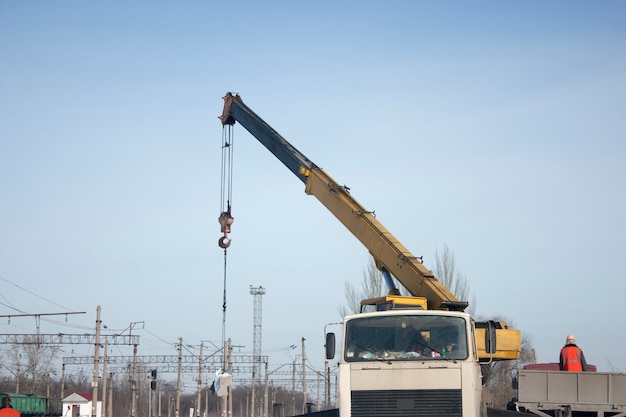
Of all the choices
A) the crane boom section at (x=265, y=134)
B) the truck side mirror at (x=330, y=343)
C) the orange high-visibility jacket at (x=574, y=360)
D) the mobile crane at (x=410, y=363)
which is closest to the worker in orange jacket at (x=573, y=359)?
the orange high-visibility jacket at (x=574, y=360)

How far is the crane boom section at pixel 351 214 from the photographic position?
65.6 feet

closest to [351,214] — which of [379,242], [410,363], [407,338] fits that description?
[379,242]

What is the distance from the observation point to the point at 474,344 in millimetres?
13672

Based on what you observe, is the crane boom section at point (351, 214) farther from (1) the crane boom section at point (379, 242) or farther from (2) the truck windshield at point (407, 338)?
(2) the truck windshield at point (407, 338)

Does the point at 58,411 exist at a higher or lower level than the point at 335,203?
lower

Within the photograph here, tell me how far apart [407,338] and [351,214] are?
363 inches

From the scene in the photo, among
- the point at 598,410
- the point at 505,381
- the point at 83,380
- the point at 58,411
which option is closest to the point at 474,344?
the point at 598,410

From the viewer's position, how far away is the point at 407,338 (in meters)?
13.6

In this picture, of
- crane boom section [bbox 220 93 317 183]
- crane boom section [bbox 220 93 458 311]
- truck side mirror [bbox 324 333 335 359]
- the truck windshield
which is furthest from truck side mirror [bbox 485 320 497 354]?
crane boom section [bbox 220 93 317 183]

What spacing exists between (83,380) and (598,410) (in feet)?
355

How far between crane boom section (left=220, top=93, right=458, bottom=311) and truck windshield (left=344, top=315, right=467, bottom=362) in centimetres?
533

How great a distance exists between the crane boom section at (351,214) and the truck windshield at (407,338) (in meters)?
5.33

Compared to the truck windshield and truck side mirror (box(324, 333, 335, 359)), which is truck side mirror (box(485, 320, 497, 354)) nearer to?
the truck windshield

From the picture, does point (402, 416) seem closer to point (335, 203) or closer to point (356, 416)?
point (356, 416)
